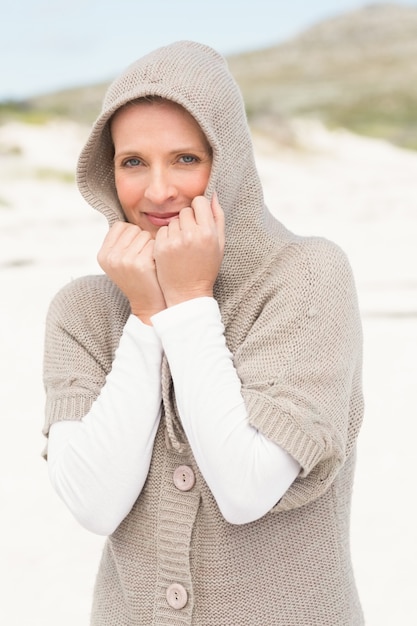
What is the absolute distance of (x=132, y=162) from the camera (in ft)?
5.21

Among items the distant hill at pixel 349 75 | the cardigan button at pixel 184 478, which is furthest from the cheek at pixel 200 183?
the distant hill at pixel 349 75

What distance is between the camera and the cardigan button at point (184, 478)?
1.51 metres

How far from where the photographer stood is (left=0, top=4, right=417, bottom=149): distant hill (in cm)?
1655

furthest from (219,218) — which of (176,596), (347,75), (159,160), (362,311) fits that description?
(347,75)

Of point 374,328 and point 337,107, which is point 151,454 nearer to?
point 374,328

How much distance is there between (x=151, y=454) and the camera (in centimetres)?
152

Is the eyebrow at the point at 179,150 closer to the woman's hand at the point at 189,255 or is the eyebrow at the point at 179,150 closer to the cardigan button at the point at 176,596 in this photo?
the woman's hand at the point at 189,255

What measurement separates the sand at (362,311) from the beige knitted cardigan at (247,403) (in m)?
1.75

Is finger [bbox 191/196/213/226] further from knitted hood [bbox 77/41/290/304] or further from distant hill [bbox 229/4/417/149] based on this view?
distant hill [bbox 229/4/417/149]

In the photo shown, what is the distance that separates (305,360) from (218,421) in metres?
0.18

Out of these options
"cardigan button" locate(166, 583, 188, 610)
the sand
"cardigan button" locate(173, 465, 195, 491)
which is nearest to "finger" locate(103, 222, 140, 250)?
"cardigan button" locate(173, 465, 195, 491)

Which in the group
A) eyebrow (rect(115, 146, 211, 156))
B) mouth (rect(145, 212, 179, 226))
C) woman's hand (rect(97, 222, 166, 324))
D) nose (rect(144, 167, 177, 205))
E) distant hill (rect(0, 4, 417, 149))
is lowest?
woman's hand (rect(97, 222, 166, 324))

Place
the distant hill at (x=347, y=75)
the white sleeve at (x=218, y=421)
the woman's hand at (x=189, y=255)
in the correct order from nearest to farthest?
the white sleeve at (x=218, y=421)
the woman's hand at (x=189, y=255)
the distant hill at (x=347, y=75)

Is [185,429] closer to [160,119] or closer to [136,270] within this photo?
[136,270]
